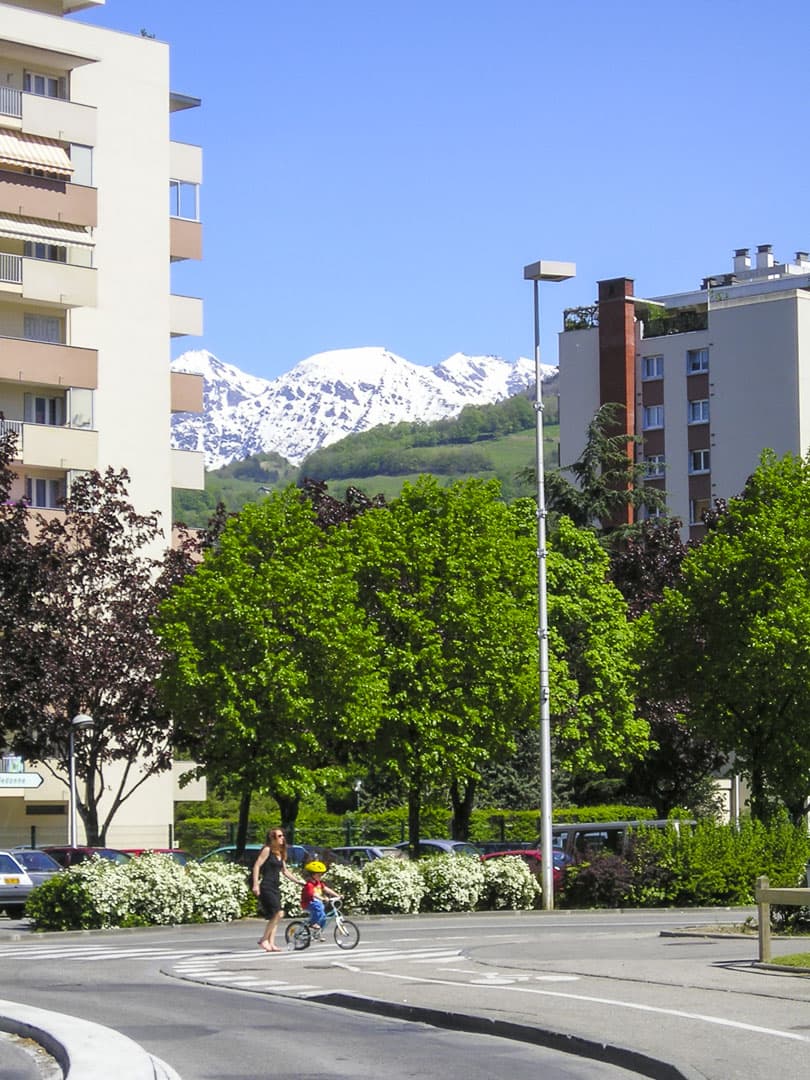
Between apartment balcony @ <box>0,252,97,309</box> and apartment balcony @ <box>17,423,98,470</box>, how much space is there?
3.95 metres

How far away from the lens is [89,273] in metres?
59.1

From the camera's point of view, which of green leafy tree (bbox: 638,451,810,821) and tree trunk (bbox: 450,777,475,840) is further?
tree trunk (bbox: 450,777,475,840)

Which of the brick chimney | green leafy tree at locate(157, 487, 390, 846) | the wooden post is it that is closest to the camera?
the wooden post

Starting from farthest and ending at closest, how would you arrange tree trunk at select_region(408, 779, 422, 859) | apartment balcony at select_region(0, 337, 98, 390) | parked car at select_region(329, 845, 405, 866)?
apartment balcony at select_region(0, 337, 98, 390)
parked car at select_region(329, 845, 405, 866)
tree trunk at select_region(408, 779, 422, 859)

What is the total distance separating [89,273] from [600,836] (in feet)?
87.5

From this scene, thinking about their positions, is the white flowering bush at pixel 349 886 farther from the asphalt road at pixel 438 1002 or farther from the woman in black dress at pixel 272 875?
the woman in black dress at pixel 272 875

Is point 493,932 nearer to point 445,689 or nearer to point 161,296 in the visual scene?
point 445,689

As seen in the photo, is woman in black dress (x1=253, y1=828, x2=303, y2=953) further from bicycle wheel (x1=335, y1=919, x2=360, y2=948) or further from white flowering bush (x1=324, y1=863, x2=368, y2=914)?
white flowering bush (x1=324, y1=863, x2=368, y2=914)

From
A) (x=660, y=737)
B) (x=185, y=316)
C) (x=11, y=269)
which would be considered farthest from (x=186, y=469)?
(x=660, y=737)

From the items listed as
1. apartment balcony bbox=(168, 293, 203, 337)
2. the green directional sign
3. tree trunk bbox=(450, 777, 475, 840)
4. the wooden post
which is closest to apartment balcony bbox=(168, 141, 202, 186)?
apartment balcony bbox=(168, 293, 203, 337)

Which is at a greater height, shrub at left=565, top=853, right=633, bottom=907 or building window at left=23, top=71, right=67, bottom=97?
building window at left=23, top=71, right=67, bottom=97

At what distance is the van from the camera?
38156mm

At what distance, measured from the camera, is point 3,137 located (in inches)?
2275

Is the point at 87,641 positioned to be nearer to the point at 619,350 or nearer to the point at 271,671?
the point at 271,671
